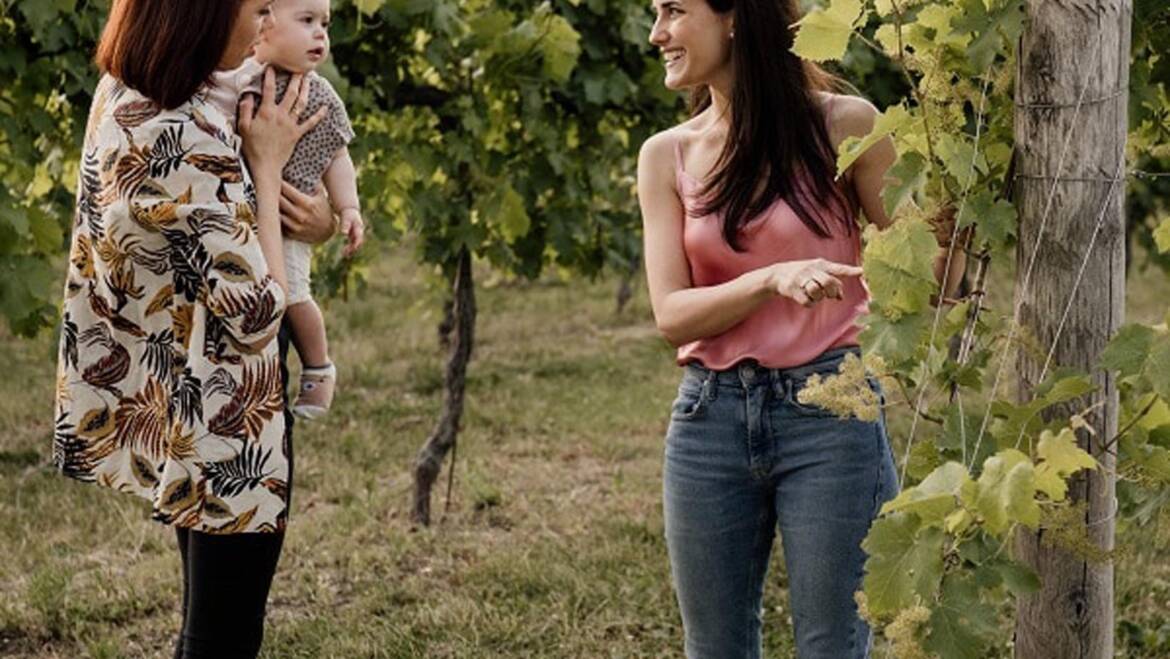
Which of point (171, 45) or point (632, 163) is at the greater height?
point (632, 163)

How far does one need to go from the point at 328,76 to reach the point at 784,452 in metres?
3.01

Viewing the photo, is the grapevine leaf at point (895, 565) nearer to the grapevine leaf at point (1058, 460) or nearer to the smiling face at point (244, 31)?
the grapevine leaf at point (1058, 460)

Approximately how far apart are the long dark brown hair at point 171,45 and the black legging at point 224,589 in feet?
1.86

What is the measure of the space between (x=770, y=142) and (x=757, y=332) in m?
0.31

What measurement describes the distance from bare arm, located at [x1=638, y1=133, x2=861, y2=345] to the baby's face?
0.61m

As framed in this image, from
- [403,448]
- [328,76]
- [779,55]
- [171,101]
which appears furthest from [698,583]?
[403,448]

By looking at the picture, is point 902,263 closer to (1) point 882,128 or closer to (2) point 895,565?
(1) point 882,128

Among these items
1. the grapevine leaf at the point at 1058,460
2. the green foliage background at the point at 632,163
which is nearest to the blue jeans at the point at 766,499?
the green foliage background at the point at 632,163

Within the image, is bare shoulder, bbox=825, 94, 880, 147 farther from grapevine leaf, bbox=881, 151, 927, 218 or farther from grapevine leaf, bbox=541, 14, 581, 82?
grapevine leaf, bbox=541, 14, 581, 82

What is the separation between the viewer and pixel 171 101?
244 cm

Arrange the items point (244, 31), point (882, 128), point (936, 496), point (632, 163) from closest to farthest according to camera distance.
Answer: point (936, 496)
point (882, 128)
point (244, 31)
point (632, 163)

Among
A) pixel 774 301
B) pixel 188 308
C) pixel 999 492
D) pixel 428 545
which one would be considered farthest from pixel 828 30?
pixel 428 545

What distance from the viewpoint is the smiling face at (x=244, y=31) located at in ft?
8.13

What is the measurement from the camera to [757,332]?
8.62ft
